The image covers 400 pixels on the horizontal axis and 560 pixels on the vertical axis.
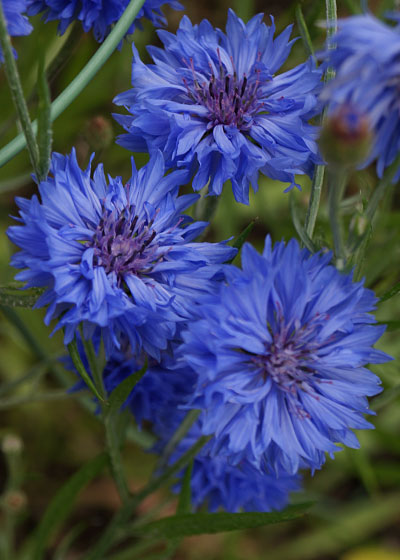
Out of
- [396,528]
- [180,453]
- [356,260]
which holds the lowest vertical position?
[396,528]

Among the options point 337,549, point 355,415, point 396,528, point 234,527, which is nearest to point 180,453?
point 234,527

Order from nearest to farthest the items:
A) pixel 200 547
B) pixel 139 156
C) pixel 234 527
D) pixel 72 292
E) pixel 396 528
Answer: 1. pixel 72 292
2. pixel 234 527
3. pixel 139 156
4. pixel 200 547
5. pixel 396 528

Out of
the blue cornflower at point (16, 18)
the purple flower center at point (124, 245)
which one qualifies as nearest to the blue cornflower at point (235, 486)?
the purple flower center at point (124, 245)

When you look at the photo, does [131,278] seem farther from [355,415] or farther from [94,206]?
[355,415]

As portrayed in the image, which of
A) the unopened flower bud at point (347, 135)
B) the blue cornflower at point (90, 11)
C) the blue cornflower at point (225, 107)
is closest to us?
the unopened flower bud at point (347, 135)

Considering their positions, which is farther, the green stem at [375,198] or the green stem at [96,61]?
the green stem at [96,61]

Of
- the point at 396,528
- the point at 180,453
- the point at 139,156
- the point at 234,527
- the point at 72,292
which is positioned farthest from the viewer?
the point at 396,528

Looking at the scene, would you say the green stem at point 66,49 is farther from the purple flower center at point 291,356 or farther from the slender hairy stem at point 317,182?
the purple flower center at point 291,356
